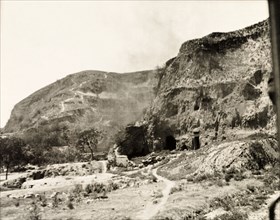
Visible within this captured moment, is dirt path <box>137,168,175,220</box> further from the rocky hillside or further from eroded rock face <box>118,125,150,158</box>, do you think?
the rocky hillside

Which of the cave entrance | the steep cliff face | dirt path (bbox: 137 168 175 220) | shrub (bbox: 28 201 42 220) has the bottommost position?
dirt path (bbox: 137 168 175 220)

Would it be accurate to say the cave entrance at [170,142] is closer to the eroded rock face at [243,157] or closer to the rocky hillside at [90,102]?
the eroded rock face at [243,157]

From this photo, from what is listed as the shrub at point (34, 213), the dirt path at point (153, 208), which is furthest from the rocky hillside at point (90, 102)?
the shrub at point (34, 213)

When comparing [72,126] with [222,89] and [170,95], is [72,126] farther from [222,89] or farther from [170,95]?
[222,89]

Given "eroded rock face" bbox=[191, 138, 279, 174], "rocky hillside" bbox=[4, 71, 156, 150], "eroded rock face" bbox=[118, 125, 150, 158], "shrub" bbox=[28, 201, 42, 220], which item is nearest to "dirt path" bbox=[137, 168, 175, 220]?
"shrub" bbox=[28, 201, 42, 220]

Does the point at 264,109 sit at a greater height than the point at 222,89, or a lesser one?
lesser

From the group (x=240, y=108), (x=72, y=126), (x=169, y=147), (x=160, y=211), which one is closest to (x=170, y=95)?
(x=169, y=147)
